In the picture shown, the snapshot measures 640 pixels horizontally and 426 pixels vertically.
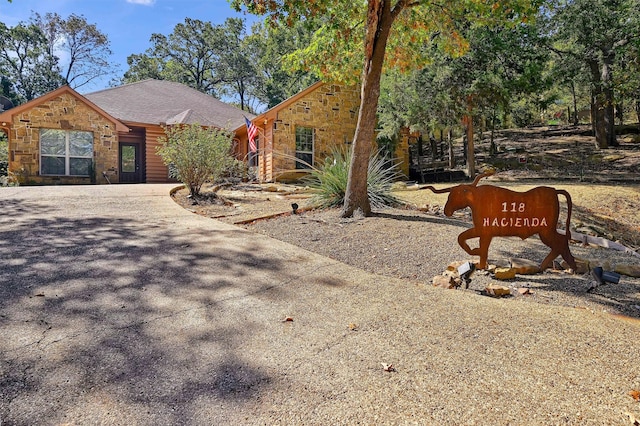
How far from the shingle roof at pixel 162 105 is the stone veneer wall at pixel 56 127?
4.56 ft

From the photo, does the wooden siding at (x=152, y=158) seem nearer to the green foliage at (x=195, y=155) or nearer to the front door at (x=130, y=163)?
the front door at (x=130, y=163)

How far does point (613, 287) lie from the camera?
12.7ft

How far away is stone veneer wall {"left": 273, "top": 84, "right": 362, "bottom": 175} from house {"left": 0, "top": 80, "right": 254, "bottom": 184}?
2466 millimetres

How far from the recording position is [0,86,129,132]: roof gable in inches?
554

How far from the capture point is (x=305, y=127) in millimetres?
14938

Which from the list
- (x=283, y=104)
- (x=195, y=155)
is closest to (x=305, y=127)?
(x=283, y=104)

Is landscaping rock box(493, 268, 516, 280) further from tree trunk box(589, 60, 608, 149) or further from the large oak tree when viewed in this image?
tree trunk box(589, 60, 608, 149)

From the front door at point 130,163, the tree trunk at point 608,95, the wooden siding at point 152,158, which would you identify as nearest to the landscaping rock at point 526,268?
the tree trunk at point 608,95

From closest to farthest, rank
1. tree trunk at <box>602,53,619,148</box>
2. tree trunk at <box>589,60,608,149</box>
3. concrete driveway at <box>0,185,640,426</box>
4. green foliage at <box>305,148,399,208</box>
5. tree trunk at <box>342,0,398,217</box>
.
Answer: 1. concrete driveway at <box>0,185,640,426</box>
2. tree trunk at <box>342,0,398,217</box>
3. green foliage at <box>305,148,399,208</box>
4. tree trunk at <box>602,53,619,148</box>
5. tree trunk at <box>589,60,608,149</box>

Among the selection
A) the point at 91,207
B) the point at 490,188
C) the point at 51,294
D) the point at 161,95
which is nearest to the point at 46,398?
the point at 51,294

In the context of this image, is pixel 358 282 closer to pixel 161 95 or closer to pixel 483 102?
pixel 483 102

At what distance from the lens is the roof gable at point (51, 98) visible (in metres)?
14.1

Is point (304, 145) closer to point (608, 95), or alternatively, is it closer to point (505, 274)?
point (505, 274)

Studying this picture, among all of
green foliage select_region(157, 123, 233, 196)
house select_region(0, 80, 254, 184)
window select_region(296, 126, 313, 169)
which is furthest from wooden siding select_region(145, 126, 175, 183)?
green foliage select_region(157, 123, 233, 196)
